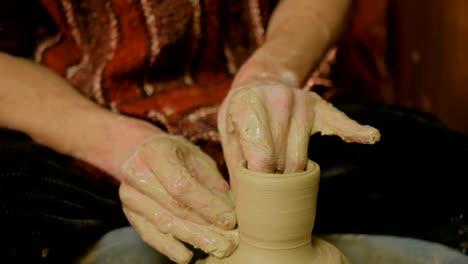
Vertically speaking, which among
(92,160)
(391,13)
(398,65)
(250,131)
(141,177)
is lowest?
(398,65)

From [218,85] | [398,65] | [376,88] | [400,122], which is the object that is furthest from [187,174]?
[398,65]

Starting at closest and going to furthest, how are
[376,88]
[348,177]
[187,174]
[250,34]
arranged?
[187,174]
[348,177]
[250,34]
[376,88]

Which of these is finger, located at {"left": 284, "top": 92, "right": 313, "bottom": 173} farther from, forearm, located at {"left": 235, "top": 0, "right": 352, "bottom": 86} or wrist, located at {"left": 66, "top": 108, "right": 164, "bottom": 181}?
wrist, located at {"left": 66, "top": 108, "right": 164, "bottom": 181}

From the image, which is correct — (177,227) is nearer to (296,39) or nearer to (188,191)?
(188,191)

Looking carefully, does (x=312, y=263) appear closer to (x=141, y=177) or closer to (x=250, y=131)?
(x=250, y=131)

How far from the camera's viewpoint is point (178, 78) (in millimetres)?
1457

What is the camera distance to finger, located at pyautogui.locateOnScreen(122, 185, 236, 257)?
99 cm

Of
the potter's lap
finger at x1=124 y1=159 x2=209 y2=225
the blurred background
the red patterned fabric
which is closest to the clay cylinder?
finger at x1=124 y1=159 x2=209 y2=225

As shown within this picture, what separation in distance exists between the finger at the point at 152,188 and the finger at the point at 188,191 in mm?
13

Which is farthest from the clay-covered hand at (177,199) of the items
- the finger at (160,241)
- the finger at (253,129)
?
the finger at (253,129)

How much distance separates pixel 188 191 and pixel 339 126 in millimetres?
267

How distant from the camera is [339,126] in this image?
0.99 meters

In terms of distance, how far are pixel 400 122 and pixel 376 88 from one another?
149 centimetres

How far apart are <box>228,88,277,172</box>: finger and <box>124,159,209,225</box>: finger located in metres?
0.14
